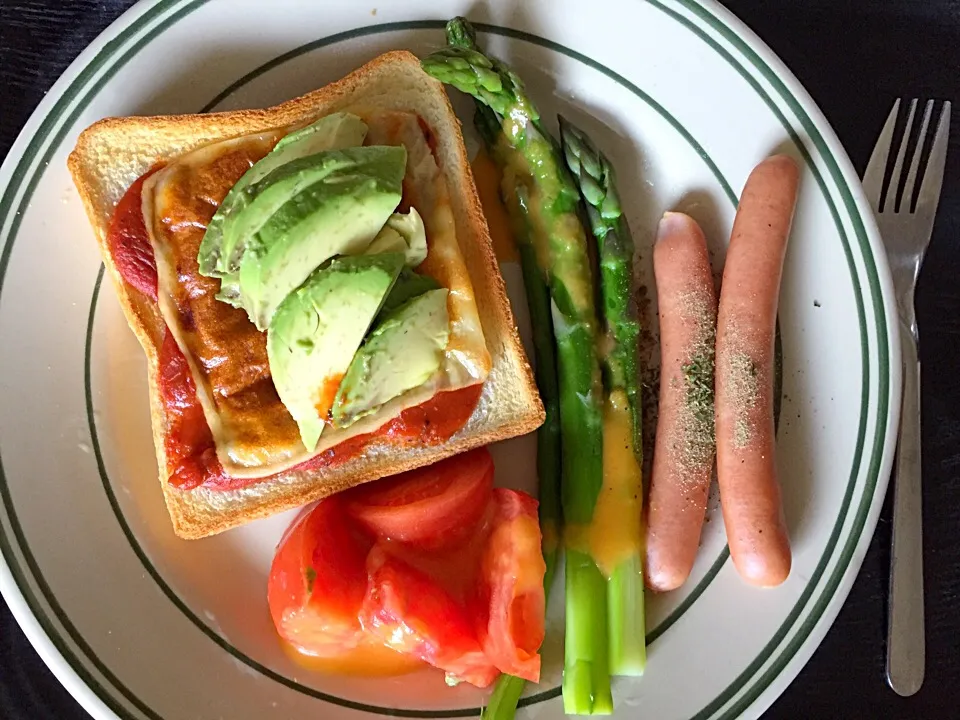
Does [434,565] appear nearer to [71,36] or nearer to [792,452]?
[792,452]

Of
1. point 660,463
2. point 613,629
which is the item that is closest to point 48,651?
point 613,629

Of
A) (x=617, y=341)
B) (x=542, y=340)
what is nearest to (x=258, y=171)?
(x=542, y=340)

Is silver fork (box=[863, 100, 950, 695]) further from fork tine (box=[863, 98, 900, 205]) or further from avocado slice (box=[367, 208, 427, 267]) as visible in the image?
avocado slice (box=[367, 208, 427, 267])

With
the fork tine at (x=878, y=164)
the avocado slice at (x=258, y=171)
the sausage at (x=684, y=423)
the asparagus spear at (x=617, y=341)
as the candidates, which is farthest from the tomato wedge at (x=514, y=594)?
the fork tine at (x=878, y=164)

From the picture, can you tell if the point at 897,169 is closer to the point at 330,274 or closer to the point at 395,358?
the point at 395,358

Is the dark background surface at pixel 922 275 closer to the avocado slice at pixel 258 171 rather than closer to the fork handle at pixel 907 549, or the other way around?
the fork handle at pixel 907 549

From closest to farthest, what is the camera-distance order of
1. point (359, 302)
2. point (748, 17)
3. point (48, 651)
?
point (359, 302) → point (48, 651) → point (748, 17)

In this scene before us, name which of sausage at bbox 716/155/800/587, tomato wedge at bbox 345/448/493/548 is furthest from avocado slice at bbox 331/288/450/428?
sausage at bbox 716/155/800/587
